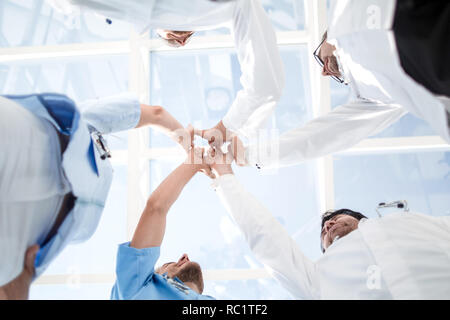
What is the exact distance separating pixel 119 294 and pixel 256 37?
1.22 meters

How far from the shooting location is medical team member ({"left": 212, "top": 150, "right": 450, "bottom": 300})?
116cm

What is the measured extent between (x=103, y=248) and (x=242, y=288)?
1.11 meters

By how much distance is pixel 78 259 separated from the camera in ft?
7.96

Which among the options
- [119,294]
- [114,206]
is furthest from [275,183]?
[119,294]

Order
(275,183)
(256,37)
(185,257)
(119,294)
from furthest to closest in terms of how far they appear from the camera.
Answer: (275,183), (185,257), (256,37), (119,294)

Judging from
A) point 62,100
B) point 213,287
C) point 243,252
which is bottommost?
point 213,287

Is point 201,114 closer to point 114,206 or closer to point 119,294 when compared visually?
point 114,206

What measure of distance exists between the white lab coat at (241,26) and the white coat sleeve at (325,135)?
0.15 m

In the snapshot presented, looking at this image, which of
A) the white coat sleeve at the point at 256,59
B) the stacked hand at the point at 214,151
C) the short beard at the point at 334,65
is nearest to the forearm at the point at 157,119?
the stacked hand at the point at 214,151

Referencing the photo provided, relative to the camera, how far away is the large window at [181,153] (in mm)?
2400

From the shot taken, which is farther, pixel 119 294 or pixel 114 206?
pixel 114 206

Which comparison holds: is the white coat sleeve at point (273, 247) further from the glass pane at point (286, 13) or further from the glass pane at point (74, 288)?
the glass pane at point (286, 13)

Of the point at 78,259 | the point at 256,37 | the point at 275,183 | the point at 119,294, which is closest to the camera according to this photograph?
the point at 119,294

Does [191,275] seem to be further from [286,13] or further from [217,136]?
[286,13]
